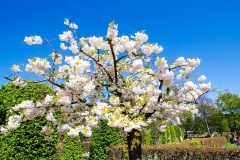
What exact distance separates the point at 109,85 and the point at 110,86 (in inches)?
3.8

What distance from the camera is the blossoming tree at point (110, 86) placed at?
5.63m

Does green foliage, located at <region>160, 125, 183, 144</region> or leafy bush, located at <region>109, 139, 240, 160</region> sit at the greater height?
green foliage, located at <region>160, 125, 183, 144</region>

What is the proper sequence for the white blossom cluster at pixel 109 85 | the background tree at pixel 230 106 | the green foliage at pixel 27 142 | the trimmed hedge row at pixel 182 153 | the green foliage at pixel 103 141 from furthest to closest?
the background tree at pixel 230 106
the green foliage at pixel 103 141
the trimmed hedge row at pixel 182 153
the green foliage at pixel 27 142
the white blossom cluster at pixel 109 85

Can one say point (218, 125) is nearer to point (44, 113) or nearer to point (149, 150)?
point (149, 150)

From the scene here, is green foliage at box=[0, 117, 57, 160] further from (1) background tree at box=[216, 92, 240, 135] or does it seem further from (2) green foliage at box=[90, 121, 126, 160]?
(1) background tree at box=[216, 92, 240, 135]

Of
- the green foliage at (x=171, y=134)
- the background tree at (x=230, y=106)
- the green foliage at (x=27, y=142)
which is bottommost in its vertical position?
the green foliage at (x=27, y=142)

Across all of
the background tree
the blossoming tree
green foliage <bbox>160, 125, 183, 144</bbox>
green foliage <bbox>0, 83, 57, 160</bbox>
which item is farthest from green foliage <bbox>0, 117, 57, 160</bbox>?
the background tree

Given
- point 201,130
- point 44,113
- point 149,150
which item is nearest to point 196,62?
point 44,113

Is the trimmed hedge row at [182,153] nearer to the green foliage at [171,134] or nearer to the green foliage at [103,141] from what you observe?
the green foliage at [103,141]

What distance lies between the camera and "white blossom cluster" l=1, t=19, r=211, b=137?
5.58 m

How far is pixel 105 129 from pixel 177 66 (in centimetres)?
1122

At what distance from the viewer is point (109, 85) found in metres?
6.75

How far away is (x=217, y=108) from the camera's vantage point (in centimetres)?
6588

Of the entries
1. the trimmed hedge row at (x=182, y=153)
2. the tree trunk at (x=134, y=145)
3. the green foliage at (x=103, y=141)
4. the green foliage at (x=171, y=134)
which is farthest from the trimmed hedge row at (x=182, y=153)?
the green foliage at (x=171, y=134)
